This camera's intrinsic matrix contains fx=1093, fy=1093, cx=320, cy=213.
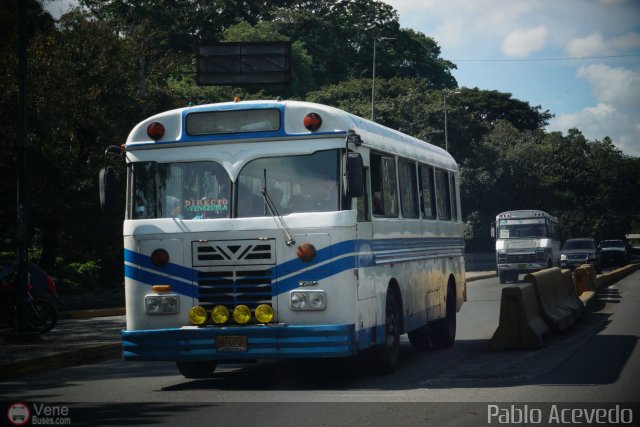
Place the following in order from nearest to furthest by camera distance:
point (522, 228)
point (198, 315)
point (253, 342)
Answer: point (253, 342) < point (198, 315) < point (522, 228)

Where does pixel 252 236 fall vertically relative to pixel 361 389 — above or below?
above

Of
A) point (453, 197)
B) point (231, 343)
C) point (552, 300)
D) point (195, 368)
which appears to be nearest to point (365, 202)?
point (231, 343)

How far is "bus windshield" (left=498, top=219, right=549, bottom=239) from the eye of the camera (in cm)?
4519

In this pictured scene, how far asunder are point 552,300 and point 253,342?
8806mm

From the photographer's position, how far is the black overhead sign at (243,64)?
97.2 ft

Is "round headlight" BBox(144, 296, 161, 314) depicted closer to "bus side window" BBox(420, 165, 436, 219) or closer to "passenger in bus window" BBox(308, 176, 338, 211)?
"passenger in bus window" BBox(308, 176, 338, 211)

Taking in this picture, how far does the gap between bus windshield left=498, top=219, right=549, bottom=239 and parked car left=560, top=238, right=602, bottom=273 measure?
971cm

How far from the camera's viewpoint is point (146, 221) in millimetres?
12688

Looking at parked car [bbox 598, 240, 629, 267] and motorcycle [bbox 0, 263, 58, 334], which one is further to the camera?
parked car [bbox 598, 240, 629, 267]

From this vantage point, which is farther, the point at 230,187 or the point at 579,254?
the point at 579,254

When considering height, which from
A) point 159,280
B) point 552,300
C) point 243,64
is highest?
point 243,64

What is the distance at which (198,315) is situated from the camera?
40.2 feet

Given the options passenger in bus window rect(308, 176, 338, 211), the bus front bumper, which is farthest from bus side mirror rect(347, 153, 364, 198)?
the bus front bumper

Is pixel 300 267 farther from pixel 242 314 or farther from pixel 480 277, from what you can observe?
pixel 480 277
